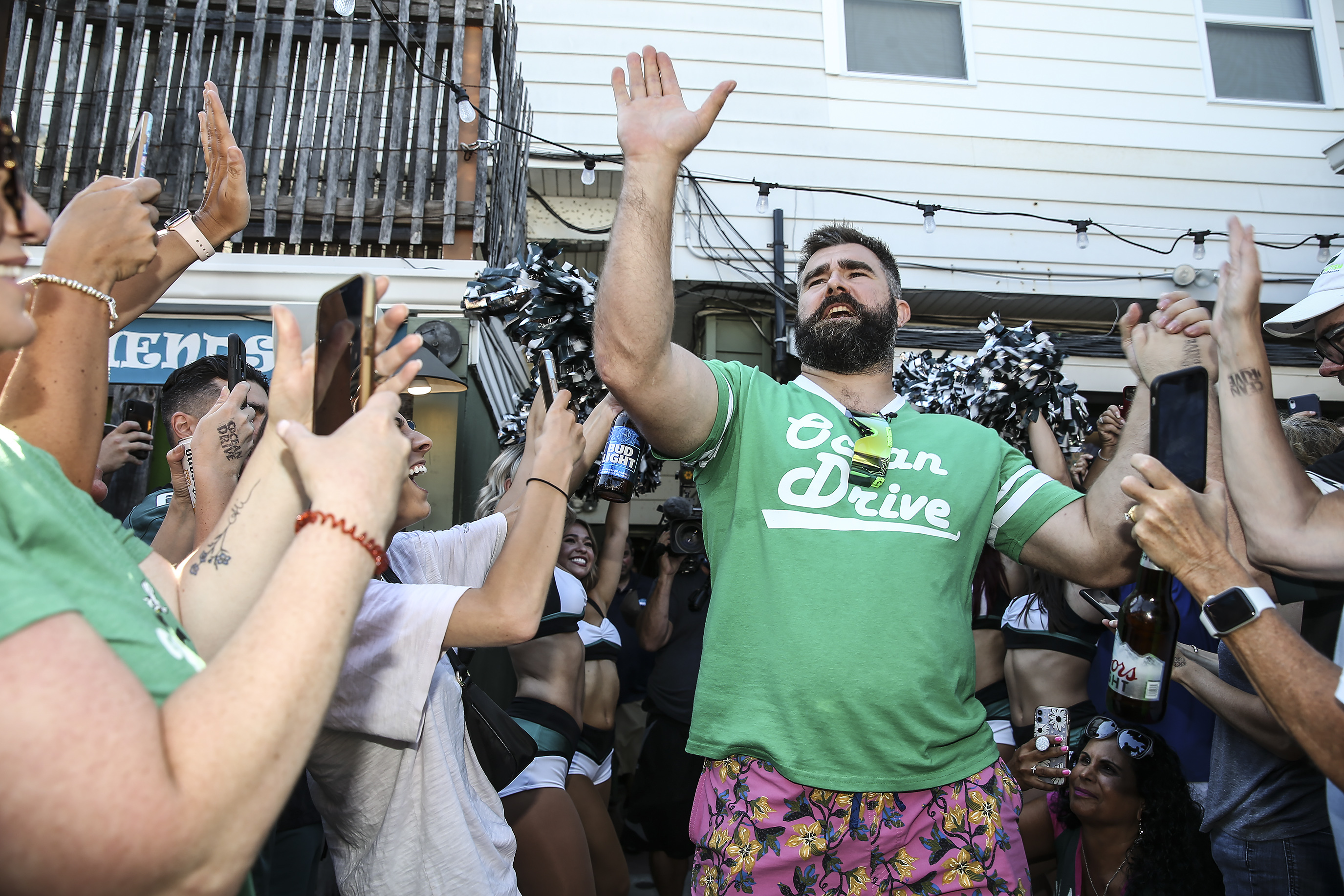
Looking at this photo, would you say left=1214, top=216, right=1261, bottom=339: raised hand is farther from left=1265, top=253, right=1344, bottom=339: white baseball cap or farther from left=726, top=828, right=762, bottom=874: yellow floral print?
left=726, top=828, right=762, bottom=874: yellow floral print

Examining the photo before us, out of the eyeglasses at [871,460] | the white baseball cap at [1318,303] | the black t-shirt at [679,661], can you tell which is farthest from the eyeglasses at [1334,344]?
the black t-shirt at [679,661]

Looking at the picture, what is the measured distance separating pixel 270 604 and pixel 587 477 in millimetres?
2920

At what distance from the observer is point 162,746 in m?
0.83

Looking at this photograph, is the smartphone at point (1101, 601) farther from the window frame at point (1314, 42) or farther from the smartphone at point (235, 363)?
the window frame at point (1314, 42)

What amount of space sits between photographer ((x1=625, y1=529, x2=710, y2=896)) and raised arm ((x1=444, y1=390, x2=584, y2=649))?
244 cm

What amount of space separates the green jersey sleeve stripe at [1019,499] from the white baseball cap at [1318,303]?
854 mm

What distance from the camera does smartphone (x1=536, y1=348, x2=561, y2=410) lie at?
2836 millimetres

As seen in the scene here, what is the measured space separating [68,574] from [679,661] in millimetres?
4596

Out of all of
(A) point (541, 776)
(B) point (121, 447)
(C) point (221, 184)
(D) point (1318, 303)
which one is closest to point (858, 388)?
(D) point (1318, 303)

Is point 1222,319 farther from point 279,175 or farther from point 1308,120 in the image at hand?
point 1308,120

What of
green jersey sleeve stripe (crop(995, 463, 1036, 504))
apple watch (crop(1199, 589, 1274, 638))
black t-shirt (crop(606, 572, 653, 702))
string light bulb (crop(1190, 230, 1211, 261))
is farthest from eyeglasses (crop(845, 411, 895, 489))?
string light bulb (crop(1190, 230, 1211, 261))

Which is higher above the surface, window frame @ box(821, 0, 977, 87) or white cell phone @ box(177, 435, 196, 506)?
window frame @ box(821, 0, 977, 87)

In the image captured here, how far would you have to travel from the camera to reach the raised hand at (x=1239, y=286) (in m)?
2.08

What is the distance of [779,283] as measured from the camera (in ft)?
25.0
